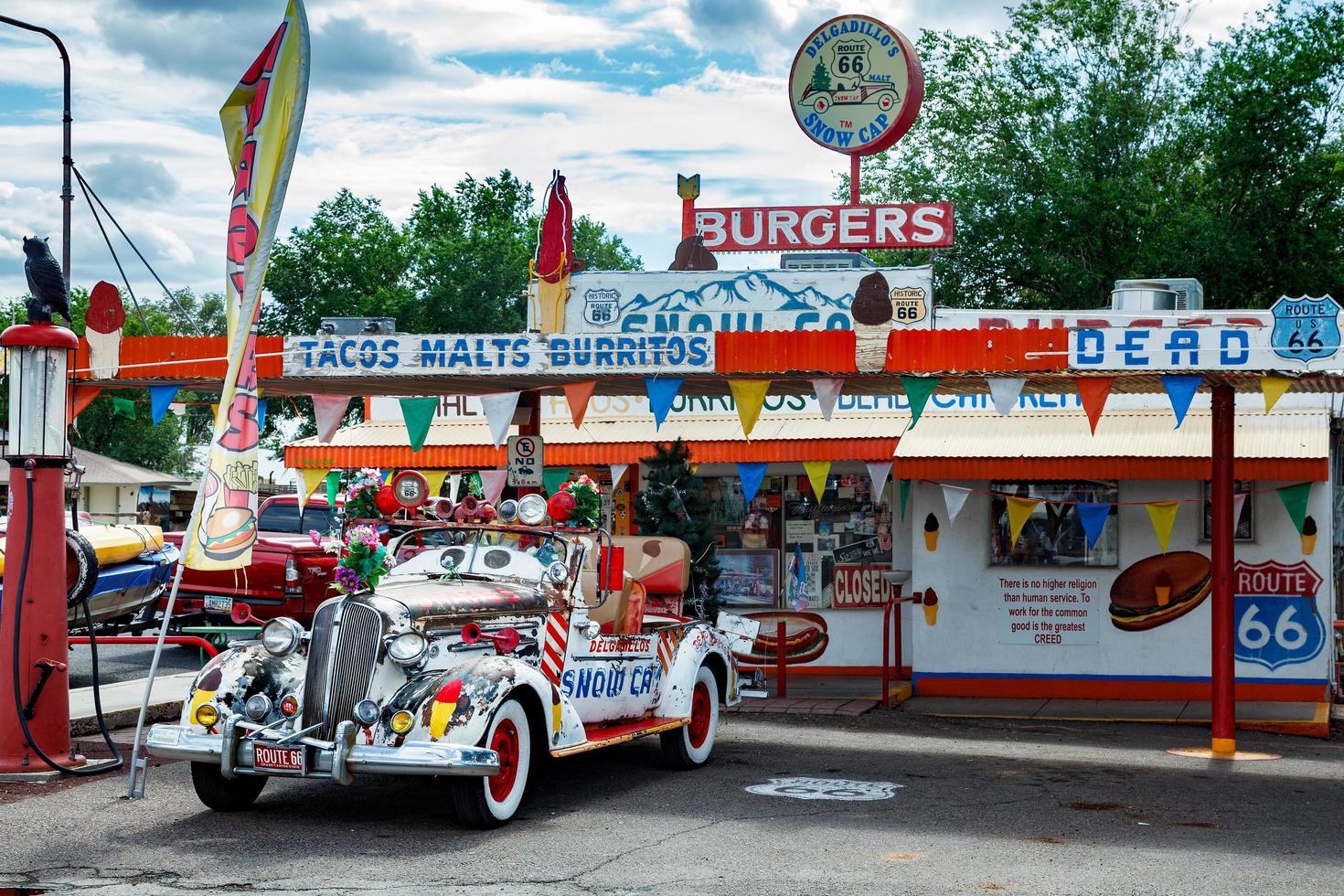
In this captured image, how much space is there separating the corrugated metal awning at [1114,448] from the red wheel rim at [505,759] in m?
7.29

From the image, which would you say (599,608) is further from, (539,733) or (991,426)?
(991,426)

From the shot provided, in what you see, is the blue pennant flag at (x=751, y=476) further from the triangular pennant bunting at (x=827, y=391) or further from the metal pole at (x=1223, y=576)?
the metal pole at (x=1223, y=576)

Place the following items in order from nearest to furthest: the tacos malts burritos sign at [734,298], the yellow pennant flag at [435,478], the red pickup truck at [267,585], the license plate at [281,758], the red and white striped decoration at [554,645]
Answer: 1. the license plate at [281,758]
2. the red and white striped decoration at [554,645]
3. the tacos malts burritos sign at [734,298]
4. the yellow pennant flag at [435,478]
5. the red pickup truck at [267,585]

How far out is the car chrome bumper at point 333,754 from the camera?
8094 millimetres

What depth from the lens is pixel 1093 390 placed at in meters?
11.4

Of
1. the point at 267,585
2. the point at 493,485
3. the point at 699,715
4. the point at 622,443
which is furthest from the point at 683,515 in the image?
the point at 267,585

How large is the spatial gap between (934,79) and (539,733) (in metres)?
35.7

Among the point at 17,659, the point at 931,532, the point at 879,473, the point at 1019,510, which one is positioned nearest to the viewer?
the point at 17,659

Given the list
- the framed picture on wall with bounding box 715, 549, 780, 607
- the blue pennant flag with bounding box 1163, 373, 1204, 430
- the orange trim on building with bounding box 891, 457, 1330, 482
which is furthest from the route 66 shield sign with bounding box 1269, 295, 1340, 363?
the framed picture on wall with bounding box 715, 549, 780, 607

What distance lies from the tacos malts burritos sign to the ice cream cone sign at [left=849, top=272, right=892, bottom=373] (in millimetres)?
4909

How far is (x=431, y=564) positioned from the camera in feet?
33.6

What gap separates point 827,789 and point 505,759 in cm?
245

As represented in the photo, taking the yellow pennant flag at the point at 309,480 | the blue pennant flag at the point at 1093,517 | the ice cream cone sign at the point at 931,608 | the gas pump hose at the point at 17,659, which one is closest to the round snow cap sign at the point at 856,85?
the blue pennant flag at the point at 1093,517

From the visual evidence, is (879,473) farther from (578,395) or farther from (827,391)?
(578,395)
